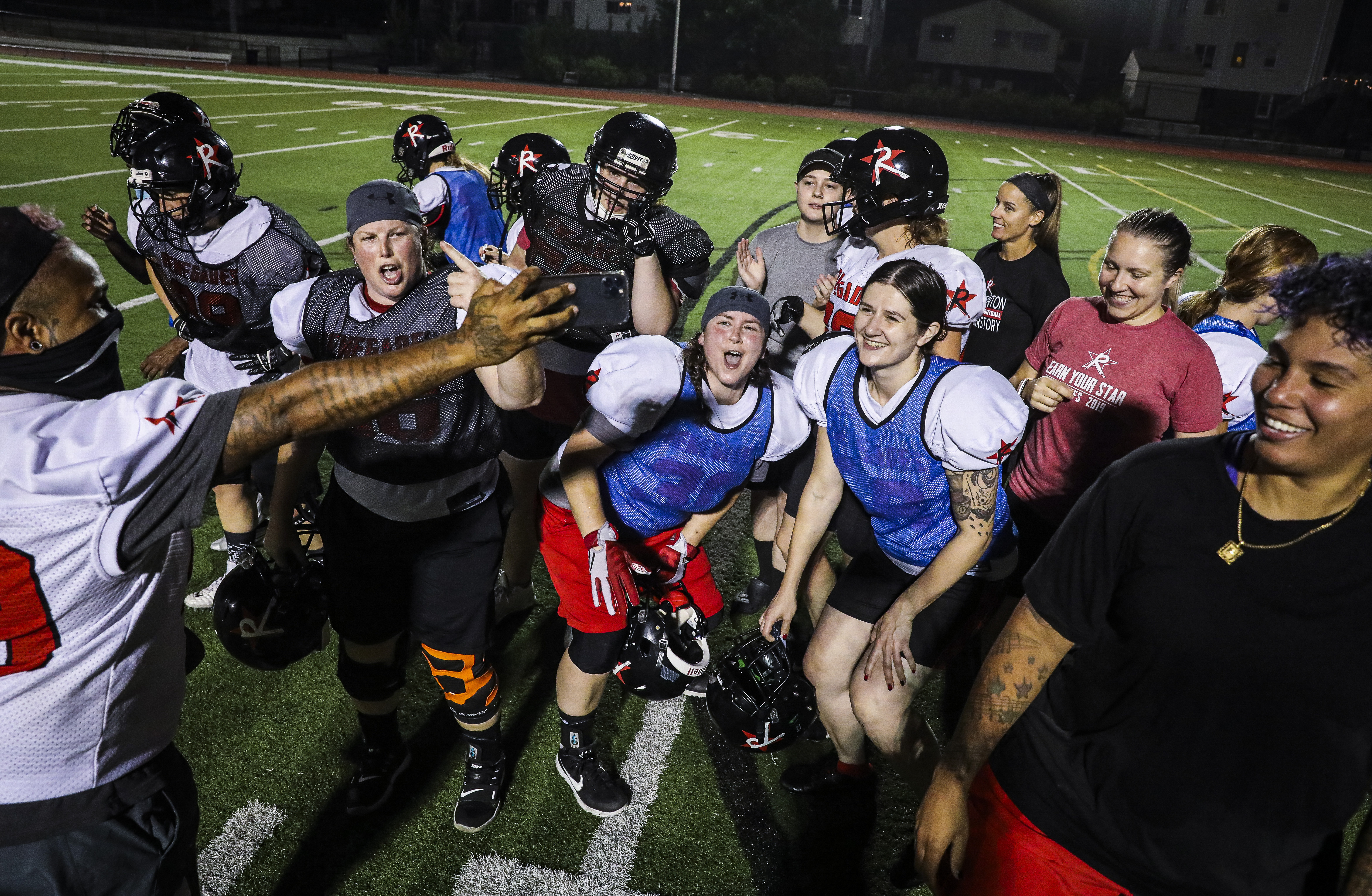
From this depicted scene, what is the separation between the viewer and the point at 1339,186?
28.2 m

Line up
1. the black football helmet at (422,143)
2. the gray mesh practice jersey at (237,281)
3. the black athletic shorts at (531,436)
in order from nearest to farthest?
the gray mesh practice jersey at (237,281) < the black athletic shorts at (531,436) < the black football helmet at (422,143)

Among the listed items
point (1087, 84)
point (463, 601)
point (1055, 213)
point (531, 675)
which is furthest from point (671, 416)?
point (1087, 84)

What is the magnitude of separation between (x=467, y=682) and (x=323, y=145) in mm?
18361

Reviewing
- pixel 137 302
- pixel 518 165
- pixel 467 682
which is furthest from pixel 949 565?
pixel 137 302

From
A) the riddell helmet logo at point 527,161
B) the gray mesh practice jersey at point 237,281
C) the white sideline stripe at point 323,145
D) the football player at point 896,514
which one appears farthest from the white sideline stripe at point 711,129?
the football player at point 896,514

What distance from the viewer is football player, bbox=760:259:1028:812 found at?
2.89 metres

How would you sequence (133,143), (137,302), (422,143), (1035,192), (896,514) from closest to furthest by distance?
1. (896,514)
2. (133,143)
3. (1035,192)
4. (422,143)
5. (137,302)

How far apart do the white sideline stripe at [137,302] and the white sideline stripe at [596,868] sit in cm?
736

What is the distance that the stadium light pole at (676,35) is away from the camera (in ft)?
138

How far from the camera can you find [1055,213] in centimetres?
496

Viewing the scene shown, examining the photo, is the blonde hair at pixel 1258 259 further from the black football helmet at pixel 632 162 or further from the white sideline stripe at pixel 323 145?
the white sideline stripe at pixel 323 145

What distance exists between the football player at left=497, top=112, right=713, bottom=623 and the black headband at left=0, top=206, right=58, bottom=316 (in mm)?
2551

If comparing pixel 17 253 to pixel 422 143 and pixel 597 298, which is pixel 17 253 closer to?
pixel 597 298

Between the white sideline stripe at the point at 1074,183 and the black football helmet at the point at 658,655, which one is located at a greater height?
the white sideline stripe at the point at 1074,183
